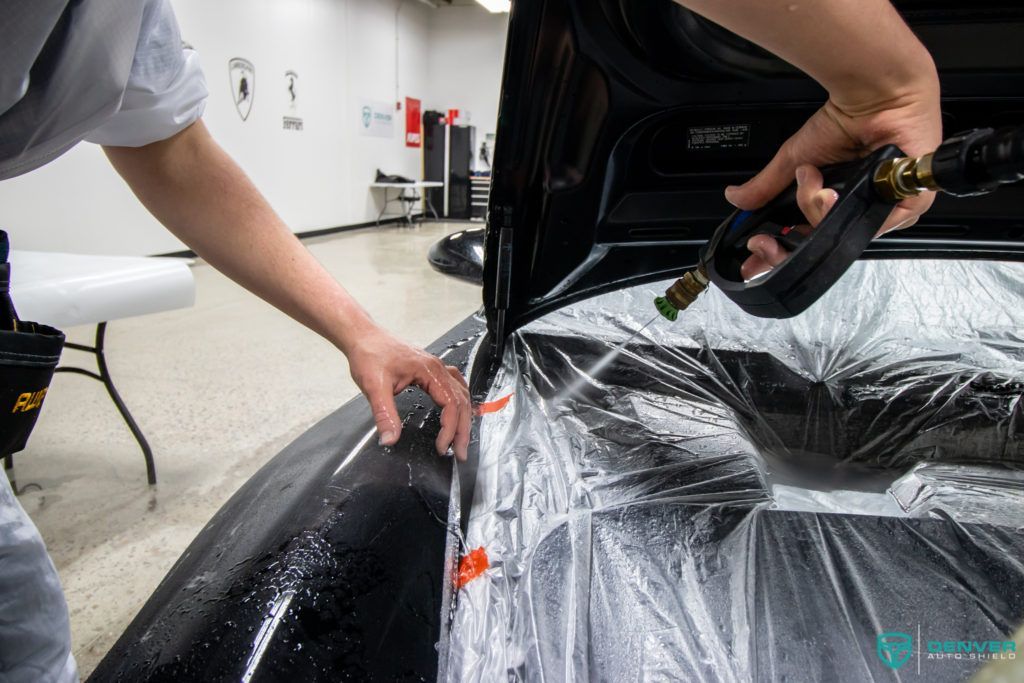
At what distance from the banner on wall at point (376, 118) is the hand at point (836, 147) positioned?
24.4 ft

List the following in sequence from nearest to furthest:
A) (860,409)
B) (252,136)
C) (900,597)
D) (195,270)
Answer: (900,597) → (860,409) → (195,270) → (252,136)

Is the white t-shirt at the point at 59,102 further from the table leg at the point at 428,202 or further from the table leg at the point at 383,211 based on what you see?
the table leg at the point at 428,202

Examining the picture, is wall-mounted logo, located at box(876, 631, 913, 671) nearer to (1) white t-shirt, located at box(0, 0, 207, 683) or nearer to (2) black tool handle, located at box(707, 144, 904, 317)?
(2) black tool handle, located at box(707, 144, 904, 317)

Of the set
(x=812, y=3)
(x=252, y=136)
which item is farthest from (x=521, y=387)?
(x=252, y=136)

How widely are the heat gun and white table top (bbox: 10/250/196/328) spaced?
144 centimetres

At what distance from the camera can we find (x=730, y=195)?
2.25 ft

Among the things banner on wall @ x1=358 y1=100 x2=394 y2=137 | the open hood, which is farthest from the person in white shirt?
banner on wall @ x1=358 y1=100 x2=394 y2=137

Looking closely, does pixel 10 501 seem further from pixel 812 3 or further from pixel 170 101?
pixel 812 3

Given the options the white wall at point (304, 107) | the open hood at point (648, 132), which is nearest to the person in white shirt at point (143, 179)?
the open hood at point (648, 132)

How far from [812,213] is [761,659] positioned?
1.38 feet

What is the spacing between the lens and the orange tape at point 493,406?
87 centimetres

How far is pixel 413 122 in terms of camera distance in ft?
28.4

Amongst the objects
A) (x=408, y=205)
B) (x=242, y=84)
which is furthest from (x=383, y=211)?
(x=242, y=84)

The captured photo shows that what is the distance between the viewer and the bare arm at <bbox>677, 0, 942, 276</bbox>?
40 cm
